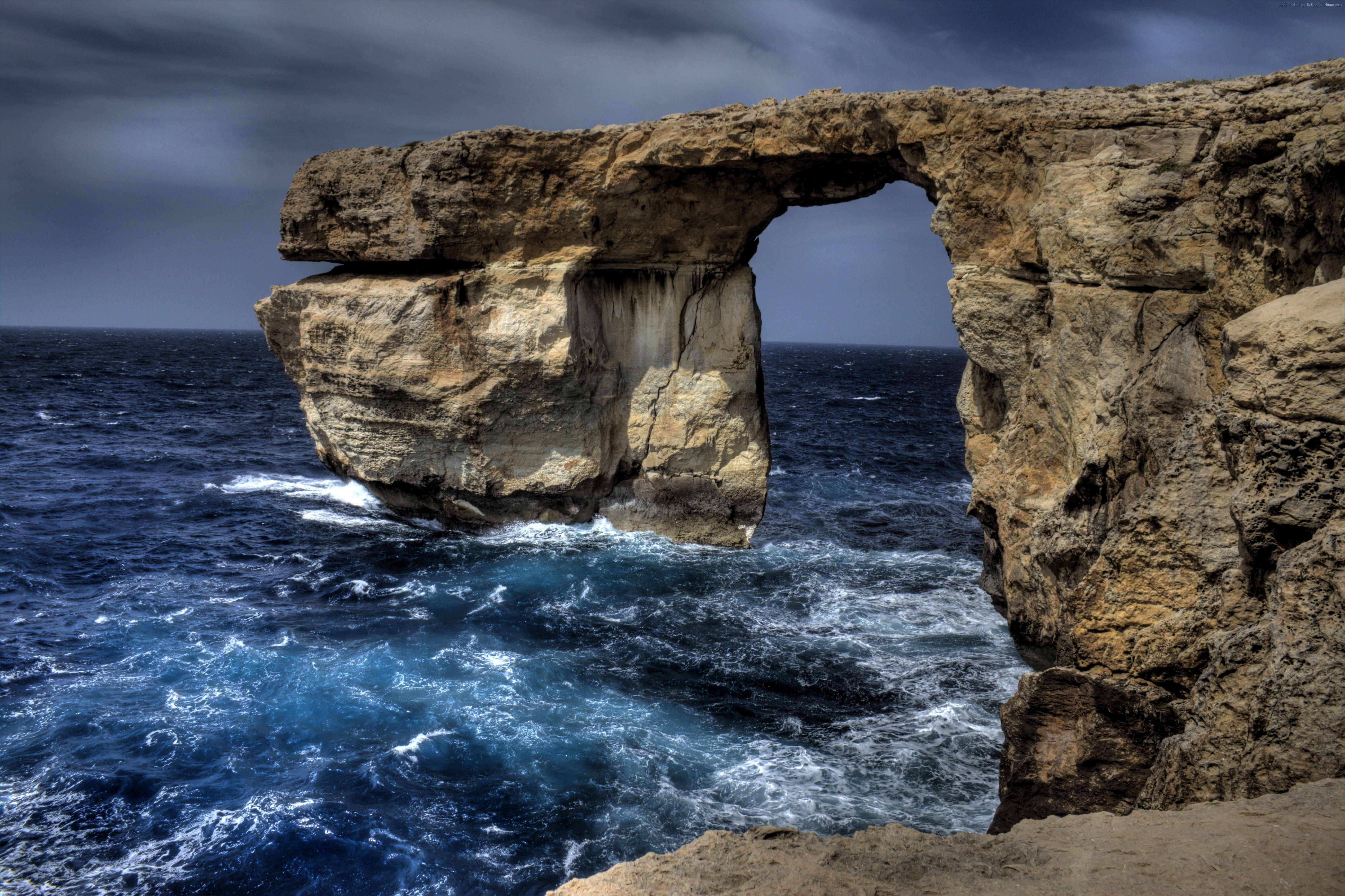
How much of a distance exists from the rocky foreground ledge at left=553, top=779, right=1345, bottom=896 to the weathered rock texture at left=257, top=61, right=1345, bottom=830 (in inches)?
23.8

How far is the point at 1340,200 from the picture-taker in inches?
268

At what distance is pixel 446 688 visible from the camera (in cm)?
1341

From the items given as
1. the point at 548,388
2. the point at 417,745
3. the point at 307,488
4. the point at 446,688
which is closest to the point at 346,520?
the point at 307,488

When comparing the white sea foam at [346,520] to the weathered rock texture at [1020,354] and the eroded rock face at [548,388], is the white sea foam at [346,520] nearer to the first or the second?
the weathered rock texture at [1020,354]

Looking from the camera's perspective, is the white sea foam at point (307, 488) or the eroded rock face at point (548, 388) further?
the white sea foam at point (307, 488)

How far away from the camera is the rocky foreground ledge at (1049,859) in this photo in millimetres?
4594

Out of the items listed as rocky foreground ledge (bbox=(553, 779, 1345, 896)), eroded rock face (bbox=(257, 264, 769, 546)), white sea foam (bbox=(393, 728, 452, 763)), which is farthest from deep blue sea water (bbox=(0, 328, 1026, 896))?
rocky foreground ledge (bbox=(553, 779, 1345, 896))

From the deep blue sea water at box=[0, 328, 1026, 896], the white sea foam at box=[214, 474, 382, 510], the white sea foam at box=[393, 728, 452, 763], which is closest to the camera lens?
the deep blue sea water at box=[0, 328, 1026, 896]

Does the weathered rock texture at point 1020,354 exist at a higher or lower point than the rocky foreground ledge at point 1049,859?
higher

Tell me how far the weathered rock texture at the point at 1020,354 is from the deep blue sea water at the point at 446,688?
1962mm

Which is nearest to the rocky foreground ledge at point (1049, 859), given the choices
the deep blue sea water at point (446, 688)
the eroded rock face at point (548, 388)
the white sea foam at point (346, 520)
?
the deep blue sea water at point (446, 688)

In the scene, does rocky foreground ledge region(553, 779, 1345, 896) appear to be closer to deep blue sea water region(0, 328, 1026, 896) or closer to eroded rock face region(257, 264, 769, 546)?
deep blue sea water region(0, 328, 1026, 896)

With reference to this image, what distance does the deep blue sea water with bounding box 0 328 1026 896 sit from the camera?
985cm

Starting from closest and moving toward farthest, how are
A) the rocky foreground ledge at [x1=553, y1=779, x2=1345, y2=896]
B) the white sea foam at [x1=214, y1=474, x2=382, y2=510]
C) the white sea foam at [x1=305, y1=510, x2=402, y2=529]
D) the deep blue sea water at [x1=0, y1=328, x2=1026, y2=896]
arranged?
the rocky foreground ledge at [x1=553, y1=779, x2=1345, y2=896]
the deep blue sea water at [x1=0, y1=328, x2=1026, y2=896]
the white sea foam at [x1=305, y1=510, x2=402, y2=529]
the white sea foam at [x1=214, y1=474, x2=382, y2=510]
